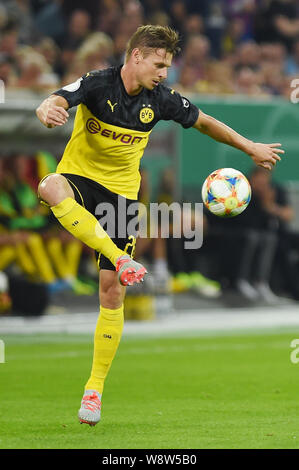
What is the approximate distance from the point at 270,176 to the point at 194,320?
2.78 metres

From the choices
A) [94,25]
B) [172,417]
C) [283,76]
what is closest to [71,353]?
[172,417]

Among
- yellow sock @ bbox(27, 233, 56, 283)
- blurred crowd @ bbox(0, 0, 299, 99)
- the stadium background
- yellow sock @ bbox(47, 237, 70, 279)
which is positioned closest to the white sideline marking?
the stadium background

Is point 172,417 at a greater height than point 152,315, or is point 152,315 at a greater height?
point 152,315

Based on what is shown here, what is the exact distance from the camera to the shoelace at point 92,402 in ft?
22.8

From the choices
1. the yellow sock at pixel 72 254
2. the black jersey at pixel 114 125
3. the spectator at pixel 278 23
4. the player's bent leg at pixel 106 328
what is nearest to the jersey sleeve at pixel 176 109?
the black jersey at pixel 114 125

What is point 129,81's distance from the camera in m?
7.21

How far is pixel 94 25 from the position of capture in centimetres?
1656

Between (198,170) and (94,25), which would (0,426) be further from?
(94,25)

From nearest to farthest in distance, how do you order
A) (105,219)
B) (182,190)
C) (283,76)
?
(105,219) < (182,190) < (283,76)

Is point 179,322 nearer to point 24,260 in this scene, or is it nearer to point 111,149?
point 24,260

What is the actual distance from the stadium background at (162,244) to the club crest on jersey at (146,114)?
9.21ft

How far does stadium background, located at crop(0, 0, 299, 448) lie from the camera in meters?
11.2

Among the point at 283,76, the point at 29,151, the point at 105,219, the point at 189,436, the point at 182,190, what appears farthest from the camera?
the point at 283,76

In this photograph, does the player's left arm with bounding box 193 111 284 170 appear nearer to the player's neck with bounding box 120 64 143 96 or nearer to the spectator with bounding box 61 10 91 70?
the player's neck with bounding box 120 64 143 96
